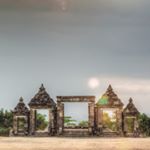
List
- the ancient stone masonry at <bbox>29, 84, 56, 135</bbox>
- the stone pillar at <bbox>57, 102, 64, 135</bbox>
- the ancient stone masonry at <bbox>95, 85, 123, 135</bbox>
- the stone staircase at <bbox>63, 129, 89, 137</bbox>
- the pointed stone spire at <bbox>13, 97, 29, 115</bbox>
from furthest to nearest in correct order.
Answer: the pointed stone spire at <bbox>13, 97, 29, 115</bbox> < the ancient stone masonry at <bbox>29, 84, 56, 135</bbox> < the stone pillar at <bbox>57, 102, 64, 135</bbox> < the ancient stone masonry at <bbox>95, 85, 123, 135</bbox> < the stone staircase at <bbox>63, 129, 89, 137</bbox>

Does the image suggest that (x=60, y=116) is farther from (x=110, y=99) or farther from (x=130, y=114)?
(x=130, y=114)

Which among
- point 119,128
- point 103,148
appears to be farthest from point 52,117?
point 103,148

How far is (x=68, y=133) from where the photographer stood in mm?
38469

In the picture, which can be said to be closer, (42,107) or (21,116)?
(42,107)

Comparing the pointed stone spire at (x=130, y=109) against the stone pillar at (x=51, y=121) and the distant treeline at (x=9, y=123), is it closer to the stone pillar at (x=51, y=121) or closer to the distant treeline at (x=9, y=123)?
the distant treeline at (x=9, y=123)

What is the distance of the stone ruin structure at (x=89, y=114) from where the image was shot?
3838 centimetres

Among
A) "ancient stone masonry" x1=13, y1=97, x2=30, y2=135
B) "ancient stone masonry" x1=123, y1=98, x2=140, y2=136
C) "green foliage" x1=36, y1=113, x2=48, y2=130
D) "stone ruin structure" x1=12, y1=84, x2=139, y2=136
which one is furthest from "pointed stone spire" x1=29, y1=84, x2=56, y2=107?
"green foliage" x1=36, y1=113, x2=48, y2=130

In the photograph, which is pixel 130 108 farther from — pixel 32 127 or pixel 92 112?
pixel 32 127

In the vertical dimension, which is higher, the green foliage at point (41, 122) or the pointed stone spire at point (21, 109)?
the pointed stone spire at point (21, 109)

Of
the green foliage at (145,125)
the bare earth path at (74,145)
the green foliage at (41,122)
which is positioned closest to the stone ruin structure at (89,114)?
the green foliage at (145,125)

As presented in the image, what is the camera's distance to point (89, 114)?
38.7 m

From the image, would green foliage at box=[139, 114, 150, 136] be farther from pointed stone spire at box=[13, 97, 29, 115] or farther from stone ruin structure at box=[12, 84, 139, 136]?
pointed stone spire at box=[13, 97, 29, 115]

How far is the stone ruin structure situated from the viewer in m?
38.4

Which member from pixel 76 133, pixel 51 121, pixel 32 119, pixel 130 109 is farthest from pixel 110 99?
pixel 32 119
